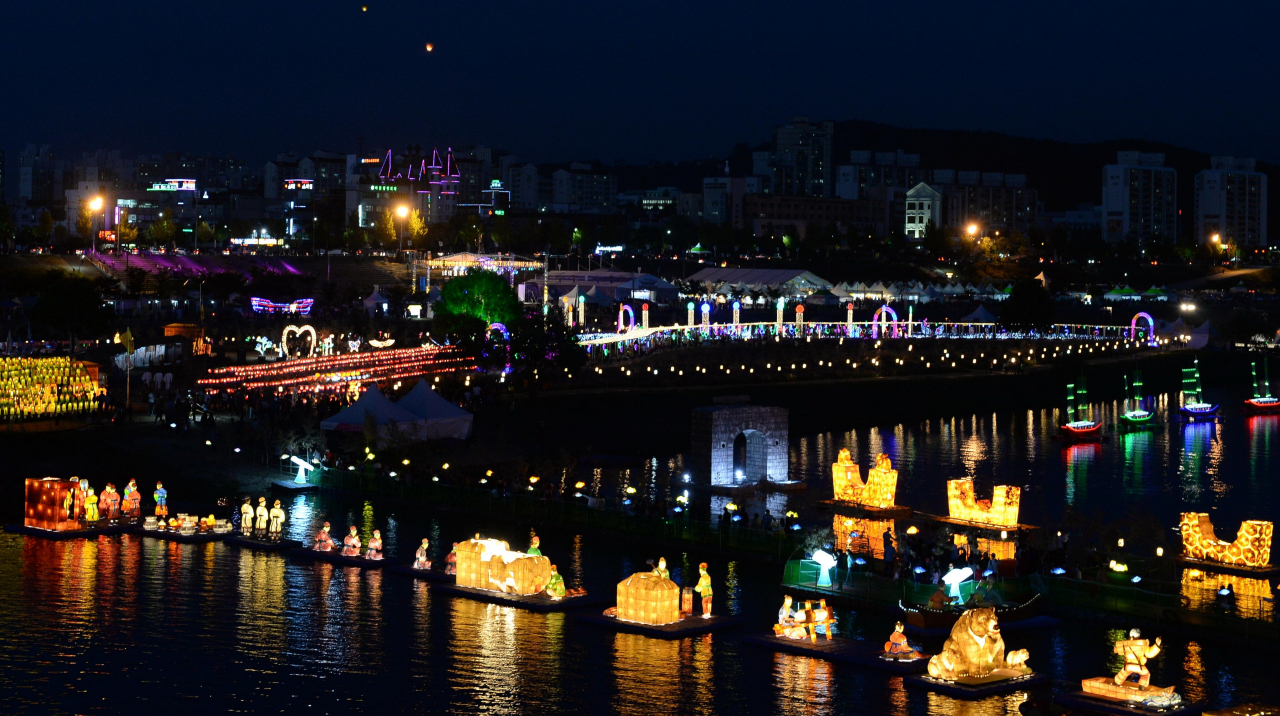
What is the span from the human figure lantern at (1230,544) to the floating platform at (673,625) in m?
9.01

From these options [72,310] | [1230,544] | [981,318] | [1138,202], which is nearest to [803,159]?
[1138,202]

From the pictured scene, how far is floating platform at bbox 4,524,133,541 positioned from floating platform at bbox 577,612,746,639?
949 centimetres

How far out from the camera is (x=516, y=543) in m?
24.2

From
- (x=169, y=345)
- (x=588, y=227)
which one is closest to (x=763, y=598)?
(x=169, y=345)

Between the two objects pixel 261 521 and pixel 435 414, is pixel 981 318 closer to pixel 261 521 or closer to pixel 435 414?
pixel 435 414

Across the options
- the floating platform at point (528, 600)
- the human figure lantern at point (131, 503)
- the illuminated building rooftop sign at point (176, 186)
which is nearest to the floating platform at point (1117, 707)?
the floating platform at point (528, 600)

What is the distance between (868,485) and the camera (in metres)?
28.8

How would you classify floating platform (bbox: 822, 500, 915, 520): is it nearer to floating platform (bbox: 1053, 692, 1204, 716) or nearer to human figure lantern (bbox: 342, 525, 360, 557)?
human figure lantern (bbox: 342, 525, 360, 557)

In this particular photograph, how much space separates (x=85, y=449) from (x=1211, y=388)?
44.7 meters

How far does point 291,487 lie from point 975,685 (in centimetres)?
1606

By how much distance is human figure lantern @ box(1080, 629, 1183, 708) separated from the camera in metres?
15.4

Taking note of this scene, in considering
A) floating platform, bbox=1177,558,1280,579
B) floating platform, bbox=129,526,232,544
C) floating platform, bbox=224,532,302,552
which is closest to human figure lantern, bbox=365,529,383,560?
floating platform, bbox=224,532,302,552

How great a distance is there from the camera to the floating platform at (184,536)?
78.6 feet

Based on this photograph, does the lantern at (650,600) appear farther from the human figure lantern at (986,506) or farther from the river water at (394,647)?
the human figure lantern at (986,506)
